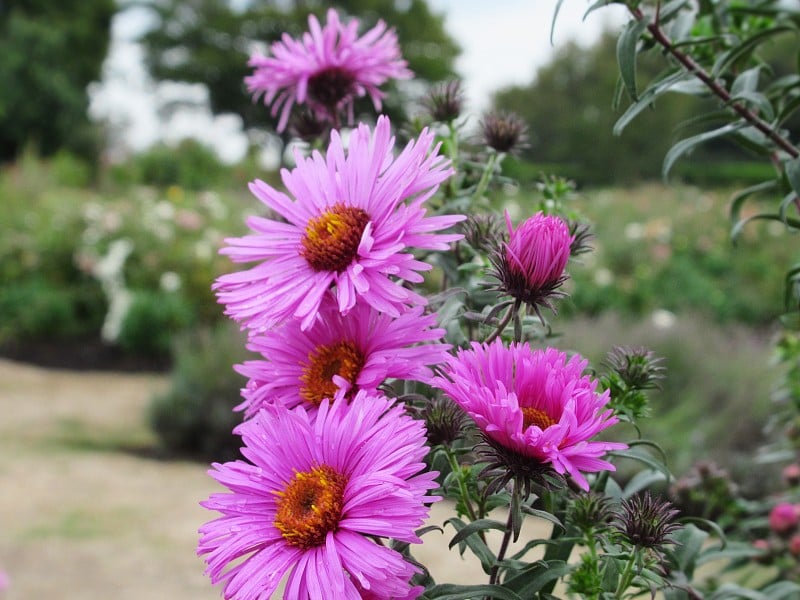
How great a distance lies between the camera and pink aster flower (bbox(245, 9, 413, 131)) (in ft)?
2.89

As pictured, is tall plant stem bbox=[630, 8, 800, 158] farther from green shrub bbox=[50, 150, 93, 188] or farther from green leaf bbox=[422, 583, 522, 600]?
green shrub bbox=[50, 150, 93, 188]

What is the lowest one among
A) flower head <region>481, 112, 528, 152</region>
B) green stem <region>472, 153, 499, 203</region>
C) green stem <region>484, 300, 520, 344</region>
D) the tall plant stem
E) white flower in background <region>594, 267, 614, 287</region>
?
green stem <region>484, 300, 520, 344</region>

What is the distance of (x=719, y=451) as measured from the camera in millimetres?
3330

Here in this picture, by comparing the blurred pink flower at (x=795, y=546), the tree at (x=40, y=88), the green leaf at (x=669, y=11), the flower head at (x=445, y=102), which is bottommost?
the blurred pink flower at (x=795, y=546)

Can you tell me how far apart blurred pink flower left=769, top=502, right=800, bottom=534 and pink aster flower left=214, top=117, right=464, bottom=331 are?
981 mm

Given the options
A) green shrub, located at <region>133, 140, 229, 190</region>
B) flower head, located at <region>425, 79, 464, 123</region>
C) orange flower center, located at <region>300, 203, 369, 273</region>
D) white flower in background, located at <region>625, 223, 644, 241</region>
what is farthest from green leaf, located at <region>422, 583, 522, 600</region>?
green shrub, located at <region>133, 140, 229, 190</region>

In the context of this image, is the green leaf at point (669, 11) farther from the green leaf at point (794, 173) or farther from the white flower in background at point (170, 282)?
the white flower in background at point (170, 282)

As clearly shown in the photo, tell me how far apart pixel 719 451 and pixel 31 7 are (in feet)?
59.6

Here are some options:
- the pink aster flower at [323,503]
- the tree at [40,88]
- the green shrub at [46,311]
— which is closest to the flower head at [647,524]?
the pink aster flower at [323,503]

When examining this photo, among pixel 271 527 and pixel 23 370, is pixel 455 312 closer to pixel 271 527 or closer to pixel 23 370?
pixel 271 527

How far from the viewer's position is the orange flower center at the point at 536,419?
513 mm

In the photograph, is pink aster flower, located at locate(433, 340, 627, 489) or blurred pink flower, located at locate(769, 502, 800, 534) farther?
blurred pink flower, located at locate(769, 502, 800, 534)

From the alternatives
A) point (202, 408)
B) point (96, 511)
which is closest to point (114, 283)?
point (202, 408)

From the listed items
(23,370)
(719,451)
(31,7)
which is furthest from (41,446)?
(31,7)
